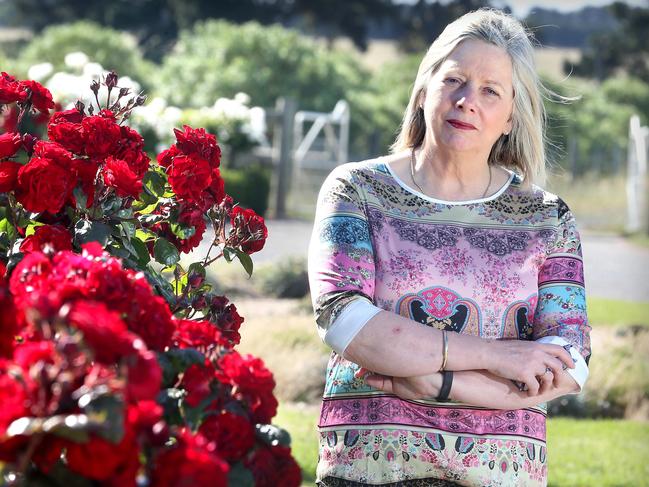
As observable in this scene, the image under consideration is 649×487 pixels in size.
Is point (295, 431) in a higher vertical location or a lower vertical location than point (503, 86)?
lower

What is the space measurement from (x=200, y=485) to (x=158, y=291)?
107 centimetres

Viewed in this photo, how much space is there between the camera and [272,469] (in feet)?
4.39

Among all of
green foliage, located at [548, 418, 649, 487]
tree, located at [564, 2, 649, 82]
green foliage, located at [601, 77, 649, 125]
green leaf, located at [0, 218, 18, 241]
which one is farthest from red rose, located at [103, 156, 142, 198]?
tree, located at [564, 2, 649, 82]

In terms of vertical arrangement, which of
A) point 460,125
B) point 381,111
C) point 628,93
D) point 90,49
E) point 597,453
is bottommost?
point 597,453

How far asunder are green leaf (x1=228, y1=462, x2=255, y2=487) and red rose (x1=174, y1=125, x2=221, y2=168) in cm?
94

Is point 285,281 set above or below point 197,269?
below

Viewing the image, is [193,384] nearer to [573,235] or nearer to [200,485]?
[200,485]

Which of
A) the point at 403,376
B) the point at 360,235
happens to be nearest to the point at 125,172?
the point at 360,235

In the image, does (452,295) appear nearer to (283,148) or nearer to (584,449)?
(584,449)

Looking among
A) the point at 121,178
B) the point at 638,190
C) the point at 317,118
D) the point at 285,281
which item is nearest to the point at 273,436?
the point at 121,178

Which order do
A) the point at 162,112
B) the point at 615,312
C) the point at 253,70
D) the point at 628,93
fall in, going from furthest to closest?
1. the point at 628,93
2. the point at 253,70
3. the point at 162,112
4. the point at 615,312

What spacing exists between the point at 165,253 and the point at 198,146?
0.23 metres

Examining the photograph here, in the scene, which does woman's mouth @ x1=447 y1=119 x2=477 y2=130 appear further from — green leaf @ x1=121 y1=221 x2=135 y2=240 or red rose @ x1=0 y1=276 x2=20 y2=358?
red rose @ x1=0 y1=276 x2=20 y2=358

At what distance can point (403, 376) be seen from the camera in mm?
2141
